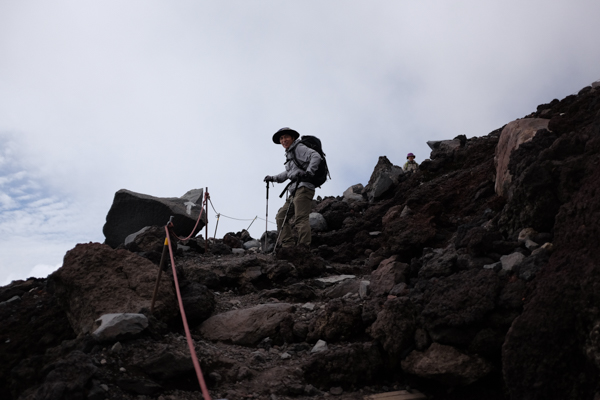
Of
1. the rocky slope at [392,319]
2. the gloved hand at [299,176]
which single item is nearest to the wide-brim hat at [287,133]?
the gloved hand at [299,176]

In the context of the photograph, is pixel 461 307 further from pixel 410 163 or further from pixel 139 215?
pixel 410 163

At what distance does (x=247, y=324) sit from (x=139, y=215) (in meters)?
8.53

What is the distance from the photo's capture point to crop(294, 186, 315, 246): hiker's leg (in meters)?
10.3

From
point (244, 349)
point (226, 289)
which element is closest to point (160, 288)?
point (244, 349)

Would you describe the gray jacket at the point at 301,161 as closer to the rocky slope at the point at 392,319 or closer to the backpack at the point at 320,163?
the backpack at the point at 320,163

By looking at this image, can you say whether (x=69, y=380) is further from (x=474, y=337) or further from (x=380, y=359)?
(x=474, y=337)

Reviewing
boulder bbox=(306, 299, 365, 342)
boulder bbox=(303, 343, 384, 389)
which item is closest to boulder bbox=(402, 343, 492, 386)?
boulder bbox=(303, 343, 384, 389)

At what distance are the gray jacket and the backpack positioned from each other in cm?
8

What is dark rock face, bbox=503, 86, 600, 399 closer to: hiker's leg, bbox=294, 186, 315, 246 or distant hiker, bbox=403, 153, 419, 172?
hiker's leg, bbox=294, 186, 315, 246

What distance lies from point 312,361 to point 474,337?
1.81 m

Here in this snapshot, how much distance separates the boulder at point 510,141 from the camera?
744cm

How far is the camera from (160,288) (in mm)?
6438

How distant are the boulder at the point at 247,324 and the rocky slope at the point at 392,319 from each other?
0.08ft

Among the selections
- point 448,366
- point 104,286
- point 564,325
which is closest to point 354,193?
point 104,286
